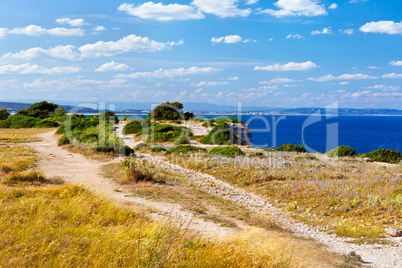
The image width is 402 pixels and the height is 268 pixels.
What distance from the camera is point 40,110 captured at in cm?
5328

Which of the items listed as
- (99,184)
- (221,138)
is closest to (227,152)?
(221,138)

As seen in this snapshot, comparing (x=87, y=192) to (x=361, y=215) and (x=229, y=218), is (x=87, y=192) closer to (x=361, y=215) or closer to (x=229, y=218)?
(x=229, y=218)

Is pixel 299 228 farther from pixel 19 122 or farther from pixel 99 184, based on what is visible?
pixel 19 122

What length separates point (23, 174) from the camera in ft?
37.0

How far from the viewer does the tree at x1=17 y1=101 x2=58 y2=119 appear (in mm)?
51656

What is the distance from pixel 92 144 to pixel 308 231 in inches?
652

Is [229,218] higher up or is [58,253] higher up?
[58,253]

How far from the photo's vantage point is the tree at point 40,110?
51656 millimetres

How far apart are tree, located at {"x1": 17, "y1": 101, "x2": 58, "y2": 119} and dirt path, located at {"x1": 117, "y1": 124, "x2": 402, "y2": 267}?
45.7m

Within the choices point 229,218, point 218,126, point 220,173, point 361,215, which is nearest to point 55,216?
point 229,218

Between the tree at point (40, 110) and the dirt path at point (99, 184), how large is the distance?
33849mm

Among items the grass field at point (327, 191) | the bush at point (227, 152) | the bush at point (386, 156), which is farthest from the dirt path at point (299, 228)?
the bush at point (386, 156)

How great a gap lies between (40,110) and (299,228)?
54.8 m

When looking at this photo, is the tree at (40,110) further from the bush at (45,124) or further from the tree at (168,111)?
the tree at (168,111)
